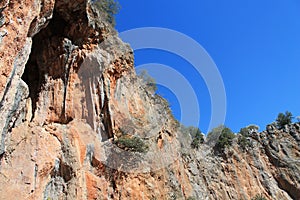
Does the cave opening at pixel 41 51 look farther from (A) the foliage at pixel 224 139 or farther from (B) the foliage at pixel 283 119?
(B) the foliage at pixel 283 119

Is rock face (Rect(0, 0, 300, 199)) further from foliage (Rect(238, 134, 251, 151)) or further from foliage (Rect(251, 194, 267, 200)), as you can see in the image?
foliage (Rect(238, 134, 251, 151))

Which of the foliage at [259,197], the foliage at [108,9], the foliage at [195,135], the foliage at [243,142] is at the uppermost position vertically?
the foliage at [108,9]

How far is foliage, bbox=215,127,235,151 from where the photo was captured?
30969 millimetres

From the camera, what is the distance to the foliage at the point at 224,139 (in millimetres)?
30969

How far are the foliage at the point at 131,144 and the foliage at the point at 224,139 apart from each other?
726 inches

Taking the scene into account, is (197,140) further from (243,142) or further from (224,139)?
(243,142)

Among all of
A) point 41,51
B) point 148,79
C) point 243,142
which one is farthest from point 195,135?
point 41,51

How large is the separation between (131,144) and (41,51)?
6480 mm

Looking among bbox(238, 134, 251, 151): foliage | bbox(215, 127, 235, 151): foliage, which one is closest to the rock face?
bbox(215, 127, 235, 151): foliage

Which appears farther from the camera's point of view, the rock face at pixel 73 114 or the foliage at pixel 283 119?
the foliage at pixel 283 119

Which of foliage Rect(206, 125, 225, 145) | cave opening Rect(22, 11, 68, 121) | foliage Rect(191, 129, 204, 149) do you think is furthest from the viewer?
foliage Rect(206, 125, 225, 145)

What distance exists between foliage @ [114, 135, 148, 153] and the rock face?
0.05m

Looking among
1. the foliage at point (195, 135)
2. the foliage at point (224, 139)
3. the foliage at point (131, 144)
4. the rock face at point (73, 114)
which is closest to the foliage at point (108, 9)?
the rock face at point (73, 114)

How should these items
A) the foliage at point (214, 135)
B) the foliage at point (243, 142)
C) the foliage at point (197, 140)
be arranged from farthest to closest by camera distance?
the foliage at point (214, 135), the foliage at point (243, 142), the foliage at point (197, 140)
